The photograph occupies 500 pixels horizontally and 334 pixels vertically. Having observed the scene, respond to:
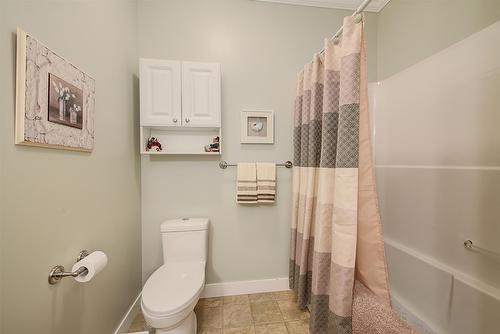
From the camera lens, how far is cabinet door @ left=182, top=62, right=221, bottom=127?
160cm

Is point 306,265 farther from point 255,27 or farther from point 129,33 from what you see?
Result: point 129,33

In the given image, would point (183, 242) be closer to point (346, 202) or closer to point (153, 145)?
point (153, 145)

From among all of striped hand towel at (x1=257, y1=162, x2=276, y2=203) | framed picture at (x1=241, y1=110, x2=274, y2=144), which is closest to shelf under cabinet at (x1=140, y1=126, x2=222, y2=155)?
framed picture at (x1=241, y1=110, x2=274, y2=144)

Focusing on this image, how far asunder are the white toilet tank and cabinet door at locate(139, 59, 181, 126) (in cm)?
82

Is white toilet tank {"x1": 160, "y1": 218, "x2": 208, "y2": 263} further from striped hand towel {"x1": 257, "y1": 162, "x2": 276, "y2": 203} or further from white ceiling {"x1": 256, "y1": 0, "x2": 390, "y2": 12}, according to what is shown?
white ceiling {"x1": 256, "y1": 0, "x2": 390, "y2": 12}

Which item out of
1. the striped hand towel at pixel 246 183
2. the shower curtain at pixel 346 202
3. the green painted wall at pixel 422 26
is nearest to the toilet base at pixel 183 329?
the shower curtain at pixel 346 202

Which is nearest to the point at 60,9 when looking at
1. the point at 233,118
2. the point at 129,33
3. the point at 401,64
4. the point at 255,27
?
the point at 129,33

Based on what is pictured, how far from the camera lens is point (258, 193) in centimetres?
177

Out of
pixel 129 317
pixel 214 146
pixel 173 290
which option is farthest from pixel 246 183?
pixel 129 317

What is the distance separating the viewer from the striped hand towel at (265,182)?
69.7 inches

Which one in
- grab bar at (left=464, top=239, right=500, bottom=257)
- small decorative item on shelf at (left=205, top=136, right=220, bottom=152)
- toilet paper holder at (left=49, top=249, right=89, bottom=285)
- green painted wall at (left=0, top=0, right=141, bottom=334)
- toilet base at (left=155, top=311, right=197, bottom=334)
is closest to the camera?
green painted wall at (left=0, top=0, right=141, bottom=334)

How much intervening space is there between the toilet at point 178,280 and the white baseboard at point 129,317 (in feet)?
1.15

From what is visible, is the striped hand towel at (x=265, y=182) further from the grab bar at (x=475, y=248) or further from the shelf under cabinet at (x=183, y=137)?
A: the grab bar at (x=475, y=248)

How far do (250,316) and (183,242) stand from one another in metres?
0.78
